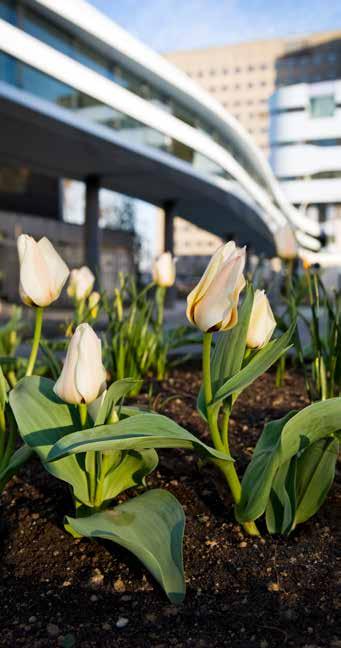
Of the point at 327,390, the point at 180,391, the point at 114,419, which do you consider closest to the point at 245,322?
the point at 114,419

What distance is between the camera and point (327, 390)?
265 centimetres

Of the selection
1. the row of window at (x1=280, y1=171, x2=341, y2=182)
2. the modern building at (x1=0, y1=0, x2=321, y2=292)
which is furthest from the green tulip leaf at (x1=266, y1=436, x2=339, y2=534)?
the row of window at (x1=280, y1=171, x2=341, y2=182)

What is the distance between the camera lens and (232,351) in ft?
5.64

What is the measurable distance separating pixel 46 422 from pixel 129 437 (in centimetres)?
41

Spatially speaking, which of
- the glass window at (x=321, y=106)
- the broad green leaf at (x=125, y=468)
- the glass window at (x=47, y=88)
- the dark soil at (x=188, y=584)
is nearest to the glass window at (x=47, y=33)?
the glass window at (x=47, y=88)

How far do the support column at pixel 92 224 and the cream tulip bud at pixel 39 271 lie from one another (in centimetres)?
1757

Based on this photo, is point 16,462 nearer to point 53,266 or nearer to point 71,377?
point 71,377

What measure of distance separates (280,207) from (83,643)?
4127 centimetres

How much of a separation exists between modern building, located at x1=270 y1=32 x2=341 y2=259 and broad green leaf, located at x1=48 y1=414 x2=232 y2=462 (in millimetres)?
58203

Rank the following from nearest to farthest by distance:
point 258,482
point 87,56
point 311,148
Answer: point 258,482, point 87,56, point 311,148

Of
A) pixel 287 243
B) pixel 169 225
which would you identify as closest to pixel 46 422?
pixel 287 243

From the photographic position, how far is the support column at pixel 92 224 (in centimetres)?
1919

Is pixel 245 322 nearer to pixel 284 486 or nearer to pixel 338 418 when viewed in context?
pixel 338 418

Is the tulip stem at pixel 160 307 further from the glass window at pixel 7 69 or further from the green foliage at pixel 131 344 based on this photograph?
the glass window at pixel 7 69
